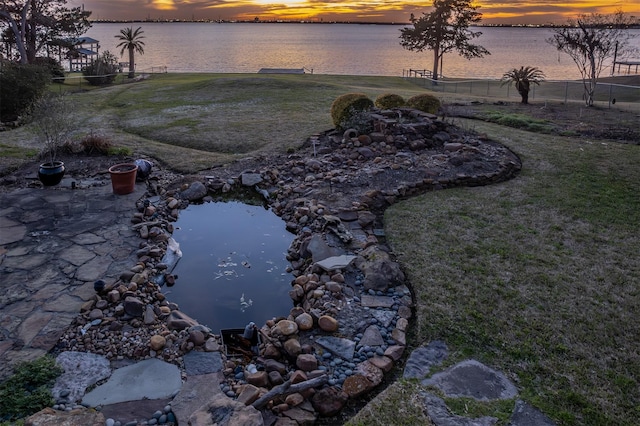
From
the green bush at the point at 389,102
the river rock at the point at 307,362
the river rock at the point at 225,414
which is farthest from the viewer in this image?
the green bush at the point at 389,102

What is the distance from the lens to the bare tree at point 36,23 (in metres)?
26.0

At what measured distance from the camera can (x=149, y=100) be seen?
18.5m

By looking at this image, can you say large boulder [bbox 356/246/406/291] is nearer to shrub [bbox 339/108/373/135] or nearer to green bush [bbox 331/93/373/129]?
shrub [bbox 339/108/373/135]

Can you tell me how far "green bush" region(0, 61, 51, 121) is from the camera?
13703 millimetres

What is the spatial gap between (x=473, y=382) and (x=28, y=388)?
3213mm

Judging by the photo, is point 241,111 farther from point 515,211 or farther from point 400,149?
point 515,211

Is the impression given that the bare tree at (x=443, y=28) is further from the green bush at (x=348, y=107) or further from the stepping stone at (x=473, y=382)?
the stepping stone at (x=473, y=382)

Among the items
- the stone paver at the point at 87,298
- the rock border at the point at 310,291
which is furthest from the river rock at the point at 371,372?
the stone paver at the point at 87,298

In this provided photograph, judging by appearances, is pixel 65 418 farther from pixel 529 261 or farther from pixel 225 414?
pixel 529 261

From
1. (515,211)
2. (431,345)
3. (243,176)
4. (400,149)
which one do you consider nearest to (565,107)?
(400,149)

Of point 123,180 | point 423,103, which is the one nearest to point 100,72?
point 423,103

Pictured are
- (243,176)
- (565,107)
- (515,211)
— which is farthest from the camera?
(565,107)

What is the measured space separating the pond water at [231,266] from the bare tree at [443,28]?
3663 cm

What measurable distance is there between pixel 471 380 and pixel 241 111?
13368mm
